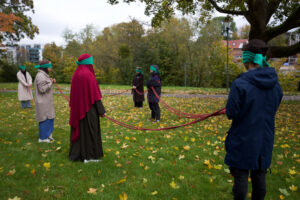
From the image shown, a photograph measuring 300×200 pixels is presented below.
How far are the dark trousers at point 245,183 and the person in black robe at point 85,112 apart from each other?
299cm

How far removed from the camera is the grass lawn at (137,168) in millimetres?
3680

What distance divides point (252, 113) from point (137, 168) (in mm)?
2723

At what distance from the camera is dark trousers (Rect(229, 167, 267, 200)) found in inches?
108

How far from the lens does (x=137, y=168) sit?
179 inches

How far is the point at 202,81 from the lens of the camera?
31.2 meters

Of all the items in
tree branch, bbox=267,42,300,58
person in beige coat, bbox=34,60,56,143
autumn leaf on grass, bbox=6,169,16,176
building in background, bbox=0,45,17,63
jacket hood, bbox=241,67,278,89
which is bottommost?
autumn leaf on grass, bbox=6,169,16,176

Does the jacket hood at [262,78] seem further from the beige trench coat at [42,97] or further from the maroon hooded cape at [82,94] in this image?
the beige trench coat at [42,97]

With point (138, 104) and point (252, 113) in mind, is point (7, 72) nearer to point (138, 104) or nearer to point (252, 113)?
point (138, 104)

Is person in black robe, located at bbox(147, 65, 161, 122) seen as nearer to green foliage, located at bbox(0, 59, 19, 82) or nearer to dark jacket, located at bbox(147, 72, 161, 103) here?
dark jacket, located at bbox(147, 72, 161, 103)

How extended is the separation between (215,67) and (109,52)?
18.7 m

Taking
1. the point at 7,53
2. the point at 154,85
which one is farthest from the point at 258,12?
the point at 7,53

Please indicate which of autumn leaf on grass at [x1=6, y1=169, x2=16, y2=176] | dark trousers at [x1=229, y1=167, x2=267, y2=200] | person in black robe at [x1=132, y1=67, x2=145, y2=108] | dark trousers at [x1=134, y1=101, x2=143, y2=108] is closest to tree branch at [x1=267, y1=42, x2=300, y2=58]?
person in black robe at [x1=132, y1=67, x2=145, y2=108]

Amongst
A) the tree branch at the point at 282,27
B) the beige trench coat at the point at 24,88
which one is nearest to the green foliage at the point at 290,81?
the tree branch at the point at 282,27

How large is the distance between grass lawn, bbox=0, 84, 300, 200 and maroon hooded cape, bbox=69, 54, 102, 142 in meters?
0.99
